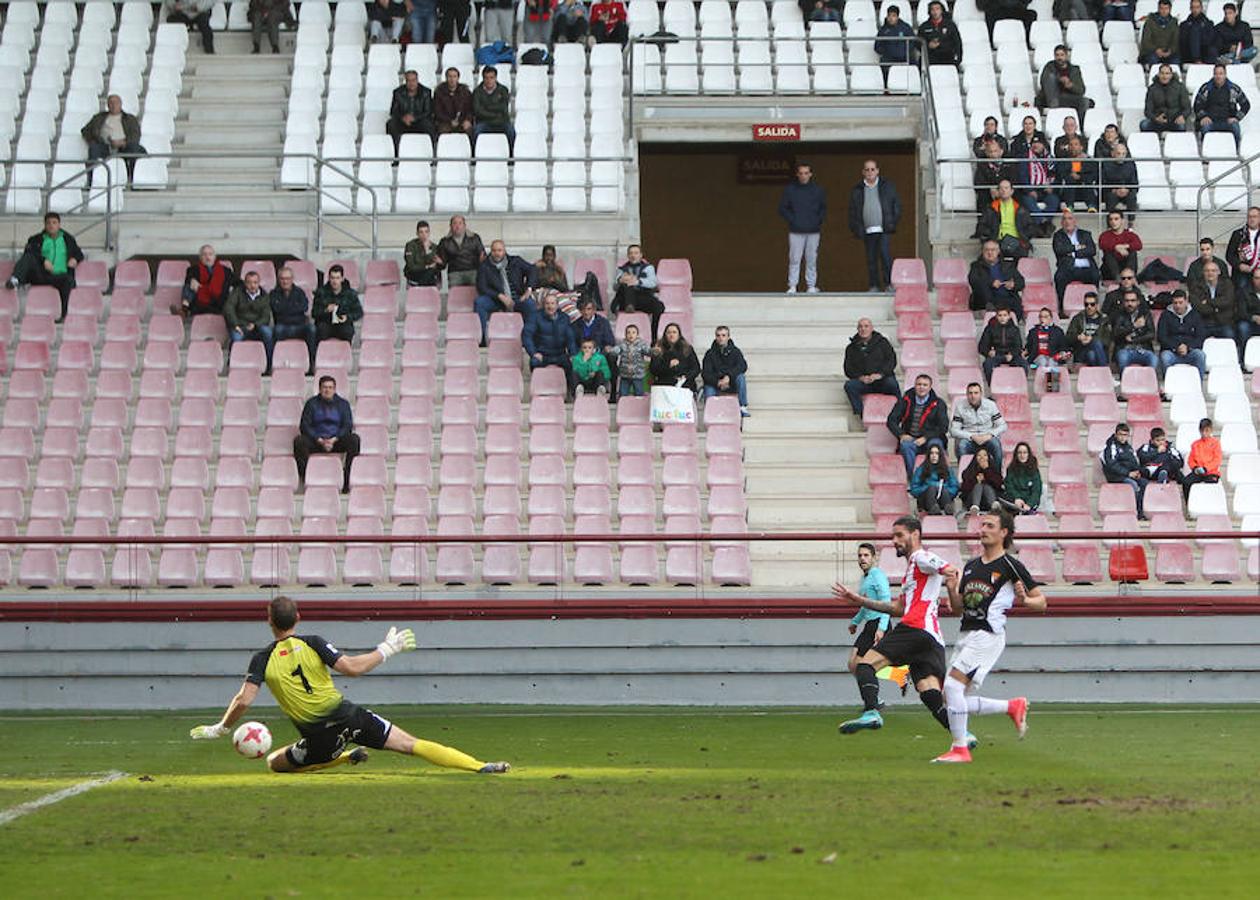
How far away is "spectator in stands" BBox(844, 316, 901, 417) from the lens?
2420 cm

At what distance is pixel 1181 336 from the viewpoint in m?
24.8

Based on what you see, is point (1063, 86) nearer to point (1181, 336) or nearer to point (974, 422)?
point (1181, 336)

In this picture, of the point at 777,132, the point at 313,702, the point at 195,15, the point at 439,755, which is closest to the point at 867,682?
the point at 439,755

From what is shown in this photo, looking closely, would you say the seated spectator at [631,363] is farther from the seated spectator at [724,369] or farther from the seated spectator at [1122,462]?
the seated spectator at [1122,462]

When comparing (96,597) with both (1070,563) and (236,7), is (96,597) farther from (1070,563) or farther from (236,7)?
(236,7)

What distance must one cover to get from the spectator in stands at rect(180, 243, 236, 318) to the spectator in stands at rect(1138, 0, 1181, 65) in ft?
47.3

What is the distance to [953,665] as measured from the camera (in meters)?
14.1

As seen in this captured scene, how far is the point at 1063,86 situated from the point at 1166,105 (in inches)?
60.0

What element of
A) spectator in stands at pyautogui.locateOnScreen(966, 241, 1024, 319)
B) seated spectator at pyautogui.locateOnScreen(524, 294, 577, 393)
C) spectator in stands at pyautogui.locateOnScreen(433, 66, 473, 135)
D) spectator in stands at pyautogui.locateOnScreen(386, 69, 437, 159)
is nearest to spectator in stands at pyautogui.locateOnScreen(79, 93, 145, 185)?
spectator in stands at pyautogui.locateOnScreen(386, 69, 437, 159)

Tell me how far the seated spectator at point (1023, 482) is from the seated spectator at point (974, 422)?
68 centimetres

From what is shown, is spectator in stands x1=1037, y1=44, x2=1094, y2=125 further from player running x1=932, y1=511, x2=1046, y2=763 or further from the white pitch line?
the white pitch line

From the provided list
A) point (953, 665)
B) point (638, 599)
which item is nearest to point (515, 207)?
point (638, 599)

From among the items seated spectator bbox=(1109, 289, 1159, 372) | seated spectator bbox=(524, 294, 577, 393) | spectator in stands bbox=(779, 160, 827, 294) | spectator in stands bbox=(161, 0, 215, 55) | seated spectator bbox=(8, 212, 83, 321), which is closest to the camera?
seated spectator bbox=(524, 294, 577, 393)

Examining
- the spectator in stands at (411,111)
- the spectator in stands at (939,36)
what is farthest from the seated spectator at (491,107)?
the spectator in stands at (939,36)
